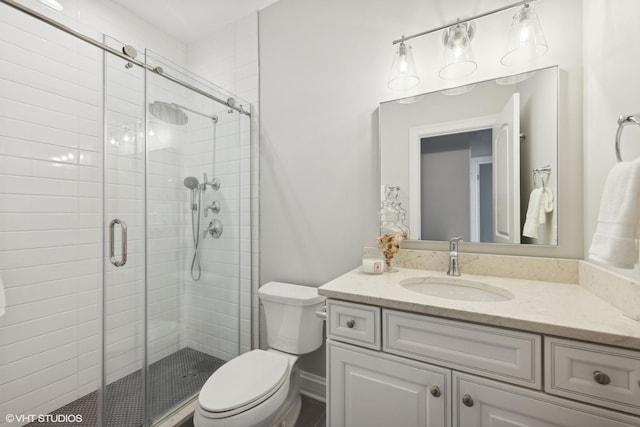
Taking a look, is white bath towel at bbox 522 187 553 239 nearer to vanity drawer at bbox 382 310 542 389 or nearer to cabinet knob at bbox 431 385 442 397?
vanity drawer at bbox 382 310 542 389

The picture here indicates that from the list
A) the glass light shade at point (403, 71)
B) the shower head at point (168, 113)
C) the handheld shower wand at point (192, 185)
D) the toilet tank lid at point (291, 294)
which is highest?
→ the glass light shade at point (403, 71)

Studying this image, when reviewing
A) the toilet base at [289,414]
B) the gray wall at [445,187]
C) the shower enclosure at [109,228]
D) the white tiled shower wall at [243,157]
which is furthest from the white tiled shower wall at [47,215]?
the gray wall at [445,187]

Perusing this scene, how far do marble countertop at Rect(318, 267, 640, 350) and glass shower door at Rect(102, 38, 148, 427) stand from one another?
3.54ft

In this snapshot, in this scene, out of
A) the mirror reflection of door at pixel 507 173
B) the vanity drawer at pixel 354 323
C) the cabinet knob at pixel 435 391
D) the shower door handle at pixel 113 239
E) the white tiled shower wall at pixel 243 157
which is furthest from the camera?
the white tiled shower wall at pixel 243 157

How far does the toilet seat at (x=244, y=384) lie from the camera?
3.66ft

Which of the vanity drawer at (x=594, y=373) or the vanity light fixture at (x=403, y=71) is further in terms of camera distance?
the vanity light fixture at (x=403, y=71)

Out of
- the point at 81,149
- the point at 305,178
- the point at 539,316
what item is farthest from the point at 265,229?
the point at 539,316

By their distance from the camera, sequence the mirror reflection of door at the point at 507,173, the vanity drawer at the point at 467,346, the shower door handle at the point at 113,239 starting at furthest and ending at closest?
the shower door handle at the point at 113,239, the mirror reflection of door at the point at 507,173, the vanity drawer at the point at 467,346

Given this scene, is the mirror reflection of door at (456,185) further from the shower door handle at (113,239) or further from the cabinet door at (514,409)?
the shower door handle at (113,239)

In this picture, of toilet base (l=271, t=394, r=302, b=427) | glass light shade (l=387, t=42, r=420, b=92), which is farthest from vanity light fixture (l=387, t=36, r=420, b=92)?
toilet base (l=271, t=394, r=302, b=427)

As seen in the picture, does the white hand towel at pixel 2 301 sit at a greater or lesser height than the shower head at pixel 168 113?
lesser

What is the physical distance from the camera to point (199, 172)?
1.74 meters

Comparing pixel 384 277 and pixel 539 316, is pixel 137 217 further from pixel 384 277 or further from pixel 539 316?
pixel 539 316

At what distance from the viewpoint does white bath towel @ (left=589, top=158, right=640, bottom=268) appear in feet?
2.39
